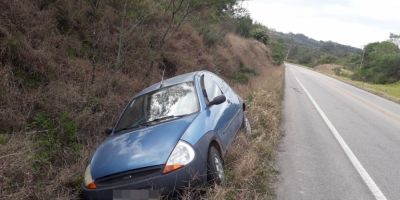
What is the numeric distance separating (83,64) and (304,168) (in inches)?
216

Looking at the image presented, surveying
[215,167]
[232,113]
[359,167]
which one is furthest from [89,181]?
[359,167]

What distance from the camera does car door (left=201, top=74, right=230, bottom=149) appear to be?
588 centimetres

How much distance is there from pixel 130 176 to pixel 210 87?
2977mm

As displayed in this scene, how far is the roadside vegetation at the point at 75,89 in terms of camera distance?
A: 209 inches

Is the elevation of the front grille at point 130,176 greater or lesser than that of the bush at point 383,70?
lesser

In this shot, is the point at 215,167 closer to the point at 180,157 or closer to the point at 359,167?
the point at 180,157

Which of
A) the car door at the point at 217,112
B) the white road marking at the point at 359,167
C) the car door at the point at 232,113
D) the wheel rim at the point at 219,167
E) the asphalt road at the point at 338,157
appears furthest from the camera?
the car door at the point at 232,113

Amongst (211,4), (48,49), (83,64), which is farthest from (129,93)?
(211,4)

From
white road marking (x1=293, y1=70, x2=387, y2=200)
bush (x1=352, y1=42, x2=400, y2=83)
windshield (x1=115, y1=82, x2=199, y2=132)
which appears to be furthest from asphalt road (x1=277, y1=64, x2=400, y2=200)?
bush (x1=352, y1=42, x2=400, y2=83)

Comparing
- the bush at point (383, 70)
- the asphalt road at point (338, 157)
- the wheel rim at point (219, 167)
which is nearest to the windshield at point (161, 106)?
the wheel rim at point (219, 167)

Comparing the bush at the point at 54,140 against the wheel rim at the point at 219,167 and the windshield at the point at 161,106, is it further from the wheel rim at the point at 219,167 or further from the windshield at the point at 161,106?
the wheel rim at the point at 219,167

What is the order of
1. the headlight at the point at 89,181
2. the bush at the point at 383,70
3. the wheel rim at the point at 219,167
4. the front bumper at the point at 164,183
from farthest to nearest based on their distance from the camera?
the bush at the point at 383,70, the wheel rim at the point at 219,167, the headlight at the point at 89,181, the front bumper at the point at 164,183

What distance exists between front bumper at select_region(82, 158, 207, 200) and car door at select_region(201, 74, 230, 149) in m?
1.13

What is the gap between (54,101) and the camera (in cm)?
719
